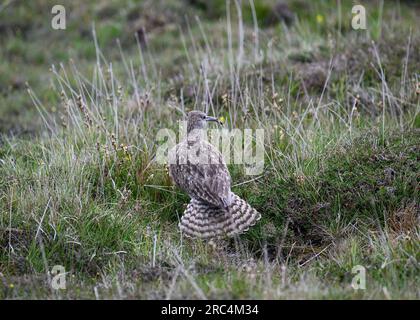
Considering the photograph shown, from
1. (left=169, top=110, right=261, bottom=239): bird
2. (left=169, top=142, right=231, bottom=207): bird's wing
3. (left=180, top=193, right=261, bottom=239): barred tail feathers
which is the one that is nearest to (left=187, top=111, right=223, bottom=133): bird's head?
(left=169, top=142, right=231, bottom=207): bird's wing

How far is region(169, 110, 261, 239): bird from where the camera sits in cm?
589

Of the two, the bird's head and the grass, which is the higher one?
the bird's head

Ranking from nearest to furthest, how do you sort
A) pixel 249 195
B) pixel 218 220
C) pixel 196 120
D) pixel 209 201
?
pixel 209 201 < pixel 218 220 < pixel 249 195 < pixel 196 120

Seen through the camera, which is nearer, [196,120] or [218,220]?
[218,220]

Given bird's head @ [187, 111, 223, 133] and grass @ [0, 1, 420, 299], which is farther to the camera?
bird's head @ [187, 111, 223, 133]

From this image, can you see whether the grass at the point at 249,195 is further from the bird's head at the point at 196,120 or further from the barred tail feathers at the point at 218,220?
the bird's head at the point at 196,120

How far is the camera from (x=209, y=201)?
5848 millimetres

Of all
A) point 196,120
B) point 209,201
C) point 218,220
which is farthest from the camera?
point 196,120

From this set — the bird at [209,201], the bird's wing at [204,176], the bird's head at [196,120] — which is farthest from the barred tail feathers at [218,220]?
the bird's head at [196,120]

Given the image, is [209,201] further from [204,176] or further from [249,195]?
[249,195]

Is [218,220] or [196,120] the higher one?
[196,120]

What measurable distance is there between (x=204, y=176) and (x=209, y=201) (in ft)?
0.86

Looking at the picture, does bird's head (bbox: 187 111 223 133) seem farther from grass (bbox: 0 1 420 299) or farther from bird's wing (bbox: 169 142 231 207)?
grass (bbox: 0 1 420 299)

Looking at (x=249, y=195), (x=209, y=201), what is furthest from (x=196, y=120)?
(x=209, y=201)
